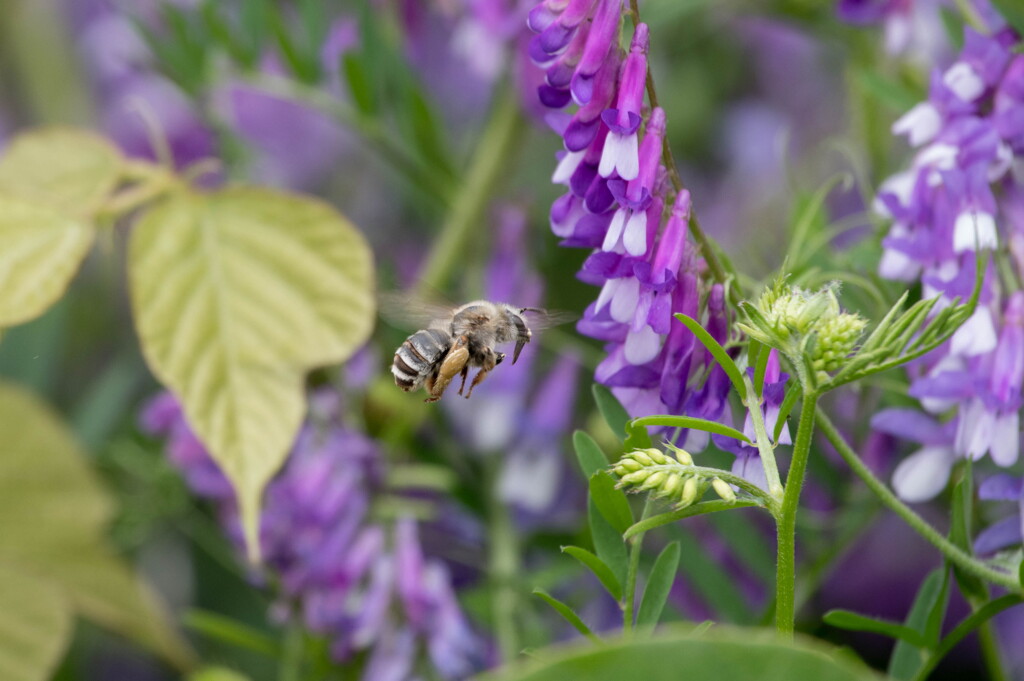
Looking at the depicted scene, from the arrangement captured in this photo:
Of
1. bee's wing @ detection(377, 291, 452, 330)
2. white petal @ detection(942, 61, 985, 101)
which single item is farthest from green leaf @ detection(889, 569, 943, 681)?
bee's wing @ detection(377, 291, 452, 330)

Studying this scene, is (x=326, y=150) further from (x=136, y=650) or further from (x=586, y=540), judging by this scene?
(x=586, y=540)

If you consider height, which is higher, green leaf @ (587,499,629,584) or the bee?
green leaf @ (587,499,629,584)

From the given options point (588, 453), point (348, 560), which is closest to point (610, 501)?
point (588, 453)

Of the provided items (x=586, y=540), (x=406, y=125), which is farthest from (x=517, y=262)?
(x=586, y=540)

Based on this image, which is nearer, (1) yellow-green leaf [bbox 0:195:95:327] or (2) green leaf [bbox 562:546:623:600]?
(2) green leaf [bbox 562:546:623:600]

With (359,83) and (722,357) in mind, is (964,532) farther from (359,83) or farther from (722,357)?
(359,83)

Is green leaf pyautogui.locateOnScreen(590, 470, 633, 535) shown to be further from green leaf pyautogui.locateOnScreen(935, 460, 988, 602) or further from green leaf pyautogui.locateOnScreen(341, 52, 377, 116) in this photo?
green leaf pyautogui.locateOnScreen(341, 52, 377, 116)
